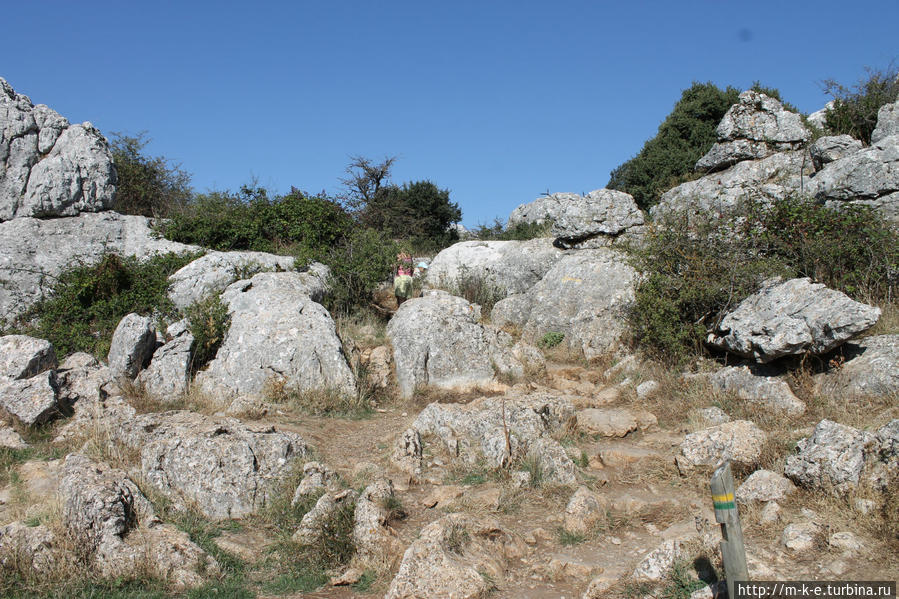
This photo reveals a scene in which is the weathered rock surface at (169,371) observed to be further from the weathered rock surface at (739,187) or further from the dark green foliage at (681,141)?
the dark green foliage at (681,141)

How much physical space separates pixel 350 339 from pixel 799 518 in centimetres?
707

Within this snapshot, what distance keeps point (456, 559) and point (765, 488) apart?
2874 millimetres

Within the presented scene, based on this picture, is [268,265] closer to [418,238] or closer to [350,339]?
[350,339]

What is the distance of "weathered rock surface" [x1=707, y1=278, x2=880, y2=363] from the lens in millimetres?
6926

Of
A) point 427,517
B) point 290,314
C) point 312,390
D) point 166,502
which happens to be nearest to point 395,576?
point 427,517

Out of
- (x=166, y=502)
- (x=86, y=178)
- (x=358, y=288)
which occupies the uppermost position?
(x=86, y=178)

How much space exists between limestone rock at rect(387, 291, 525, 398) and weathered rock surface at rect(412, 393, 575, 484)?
1.82 m

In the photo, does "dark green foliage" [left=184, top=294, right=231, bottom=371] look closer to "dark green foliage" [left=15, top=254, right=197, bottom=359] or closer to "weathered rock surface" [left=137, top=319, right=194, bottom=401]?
"weathered rock surface" [left=137, top=319, right=194, bottom=401]

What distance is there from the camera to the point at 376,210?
21875 millimetres

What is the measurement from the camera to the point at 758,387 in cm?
755

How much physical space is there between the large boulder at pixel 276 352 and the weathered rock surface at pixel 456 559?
4202 mm

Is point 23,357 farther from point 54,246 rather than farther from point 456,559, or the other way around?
point 456,559

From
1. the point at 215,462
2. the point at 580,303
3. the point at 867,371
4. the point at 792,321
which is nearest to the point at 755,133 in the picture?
the point at 580,303

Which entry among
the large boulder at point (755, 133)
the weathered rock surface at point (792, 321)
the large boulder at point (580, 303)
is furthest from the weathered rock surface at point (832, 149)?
the weathered rock surface at point (792, 321)
